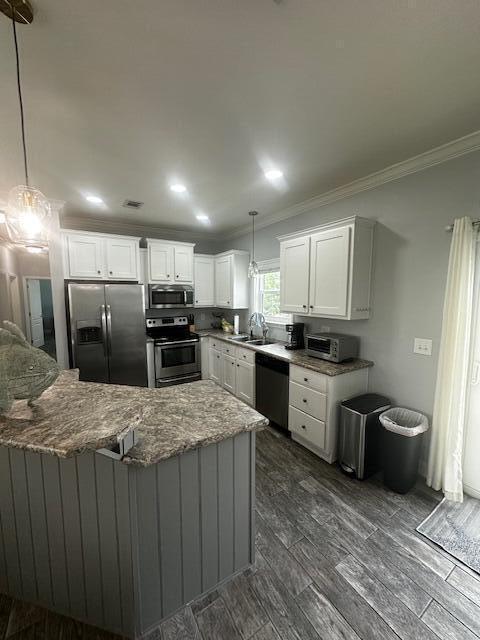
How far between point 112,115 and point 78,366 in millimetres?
2832

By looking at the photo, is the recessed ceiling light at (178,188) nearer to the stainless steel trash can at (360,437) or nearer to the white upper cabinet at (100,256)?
the white upper cabinet at (100,256)

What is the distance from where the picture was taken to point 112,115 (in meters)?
1.66

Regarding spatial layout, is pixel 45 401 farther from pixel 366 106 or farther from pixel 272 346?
pixel 272 346

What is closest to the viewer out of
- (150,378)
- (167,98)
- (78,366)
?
(167,98)

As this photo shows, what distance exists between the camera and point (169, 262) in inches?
167

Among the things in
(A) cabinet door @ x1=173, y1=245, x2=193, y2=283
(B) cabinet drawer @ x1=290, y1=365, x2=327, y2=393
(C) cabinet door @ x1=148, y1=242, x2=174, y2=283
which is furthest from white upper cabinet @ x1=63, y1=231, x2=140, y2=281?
(B) cabinet drawer @ x1=290, y1=365, x2=327, y2=393

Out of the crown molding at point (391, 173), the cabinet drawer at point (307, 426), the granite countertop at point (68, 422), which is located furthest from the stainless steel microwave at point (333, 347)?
the granite countertop at point (68, 422)

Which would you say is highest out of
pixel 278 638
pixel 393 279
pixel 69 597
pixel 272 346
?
pixel 393 279

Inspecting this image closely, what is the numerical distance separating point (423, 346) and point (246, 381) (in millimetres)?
2071

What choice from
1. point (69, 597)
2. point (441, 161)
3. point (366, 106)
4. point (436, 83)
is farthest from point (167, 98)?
point (69, 597)

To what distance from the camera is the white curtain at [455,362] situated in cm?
193

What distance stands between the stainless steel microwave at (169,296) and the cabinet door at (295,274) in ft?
5.99

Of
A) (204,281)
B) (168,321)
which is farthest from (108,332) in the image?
(204,281)

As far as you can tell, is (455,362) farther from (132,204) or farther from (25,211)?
(132,204)
